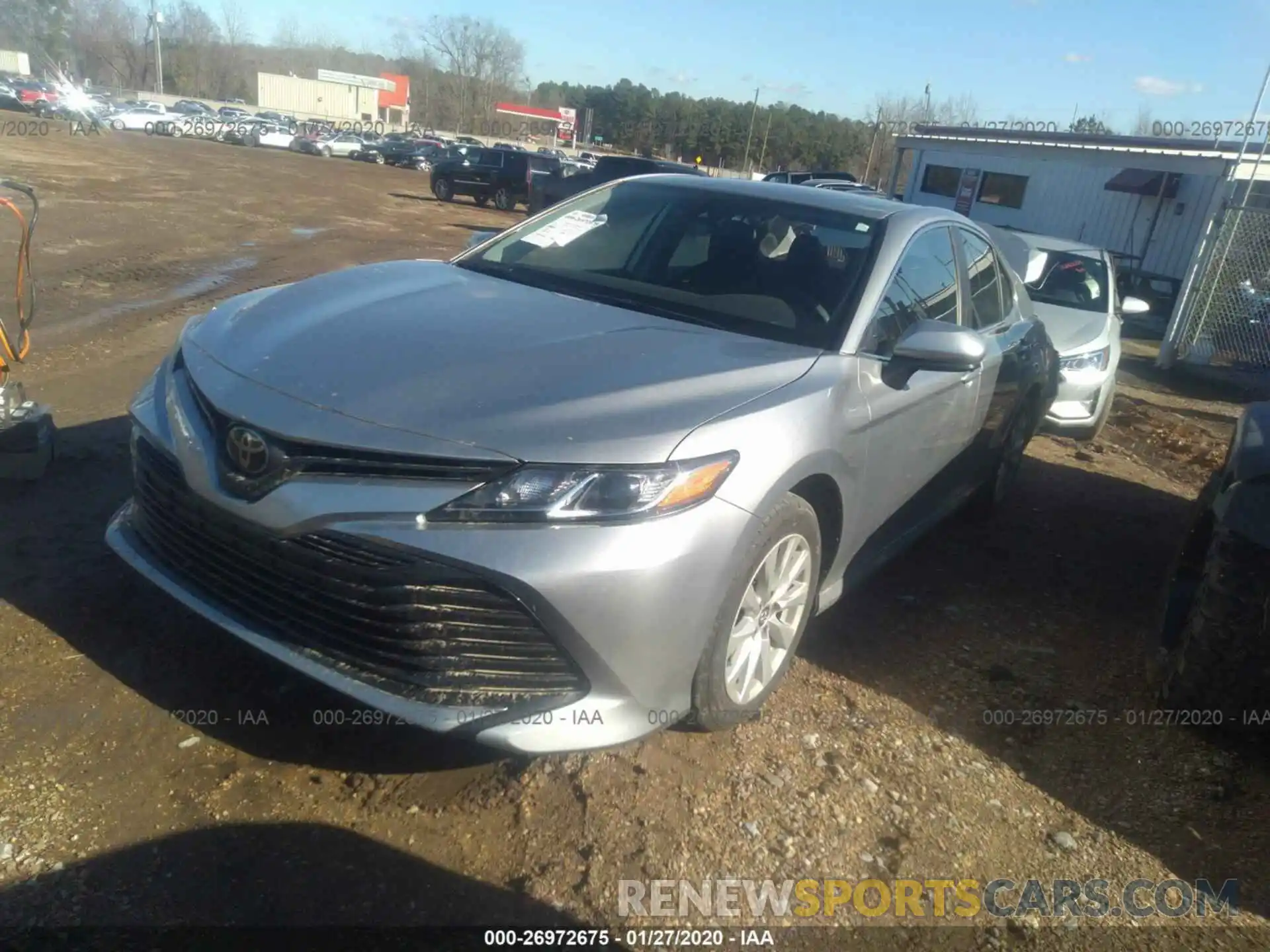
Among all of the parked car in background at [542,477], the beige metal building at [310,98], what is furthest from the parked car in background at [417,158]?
the parked car in background at [542,477]

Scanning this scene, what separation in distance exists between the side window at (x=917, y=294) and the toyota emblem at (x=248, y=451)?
1.94m

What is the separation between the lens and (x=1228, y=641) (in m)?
A: 3.04

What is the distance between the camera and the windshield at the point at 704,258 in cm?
340

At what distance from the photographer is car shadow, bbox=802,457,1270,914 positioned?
294 centimetres

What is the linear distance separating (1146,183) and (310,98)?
238 feet

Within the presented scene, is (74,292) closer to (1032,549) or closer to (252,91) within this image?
(1032,549)

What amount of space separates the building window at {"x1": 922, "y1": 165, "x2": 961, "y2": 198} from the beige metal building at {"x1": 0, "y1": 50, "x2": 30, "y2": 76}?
54.2 metres

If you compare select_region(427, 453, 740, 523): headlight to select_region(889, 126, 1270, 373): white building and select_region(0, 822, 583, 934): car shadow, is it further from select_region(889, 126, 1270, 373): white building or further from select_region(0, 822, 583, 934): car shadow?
select_region(889, 126, 1270, 373): white building

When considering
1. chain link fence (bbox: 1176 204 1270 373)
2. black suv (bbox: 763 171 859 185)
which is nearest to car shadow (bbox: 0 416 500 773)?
chain link fence (bbox: 1176 204 1270 373)

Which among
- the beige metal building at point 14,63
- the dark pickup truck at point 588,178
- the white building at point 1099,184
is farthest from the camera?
the beige metal building at point 14,63

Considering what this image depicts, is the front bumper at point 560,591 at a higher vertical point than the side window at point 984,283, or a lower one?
lower

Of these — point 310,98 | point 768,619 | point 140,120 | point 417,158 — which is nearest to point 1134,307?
point 768,619

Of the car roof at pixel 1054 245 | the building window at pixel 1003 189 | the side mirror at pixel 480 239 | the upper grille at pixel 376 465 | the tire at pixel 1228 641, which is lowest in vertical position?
the tire at pixel 1228 641

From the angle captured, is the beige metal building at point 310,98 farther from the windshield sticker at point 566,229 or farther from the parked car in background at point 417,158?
the windshield sticker at point 566,229
